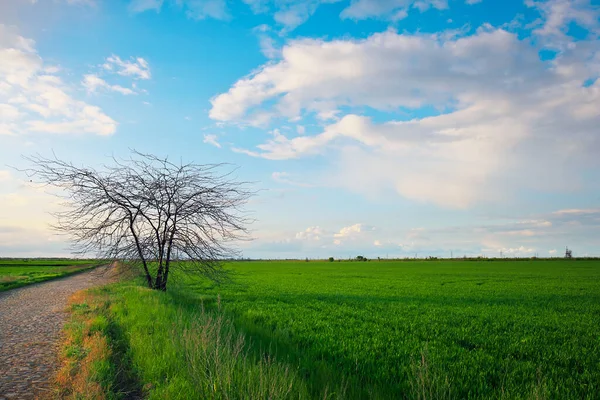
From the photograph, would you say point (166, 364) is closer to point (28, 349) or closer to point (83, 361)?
point (83, 361)

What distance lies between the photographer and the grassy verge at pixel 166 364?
508 cm

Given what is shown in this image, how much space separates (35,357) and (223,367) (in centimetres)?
571

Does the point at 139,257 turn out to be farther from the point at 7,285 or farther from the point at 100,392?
the point at 7,285

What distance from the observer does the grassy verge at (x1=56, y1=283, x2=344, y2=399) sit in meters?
5.08

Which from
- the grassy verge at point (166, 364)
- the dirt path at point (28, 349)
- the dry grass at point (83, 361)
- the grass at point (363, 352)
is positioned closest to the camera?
the grassy verge at point (166, 364)

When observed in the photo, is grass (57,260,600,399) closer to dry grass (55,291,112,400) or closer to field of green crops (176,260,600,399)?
field of green crops (176,260,600,399)

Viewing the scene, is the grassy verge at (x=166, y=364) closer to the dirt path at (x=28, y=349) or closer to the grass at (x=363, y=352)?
the grass at (x=363, y=352)

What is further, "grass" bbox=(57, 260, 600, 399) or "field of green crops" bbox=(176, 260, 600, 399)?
"field of green crops" bbox=(176, 260, 600, 399)

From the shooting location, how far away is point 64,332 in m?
11.1

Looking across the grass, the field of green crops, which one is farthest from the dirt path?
the field of green crops

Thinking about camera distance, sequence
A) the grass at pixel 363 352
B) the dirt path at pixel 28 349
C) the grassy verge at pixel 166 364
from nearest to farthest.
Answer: the grassy verge at pixel 166 364, the grass at pixel 363 352, the dirt path at pixel 28 349

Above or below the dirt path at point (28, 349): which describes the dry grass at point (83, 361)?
above

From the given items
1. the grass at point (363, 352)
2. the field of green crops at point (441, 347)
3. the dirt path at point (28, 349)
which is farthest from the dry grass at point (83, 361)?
the field of green crops at point (441, 347)

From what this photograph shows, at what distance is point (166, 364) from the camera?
23.2 feet
